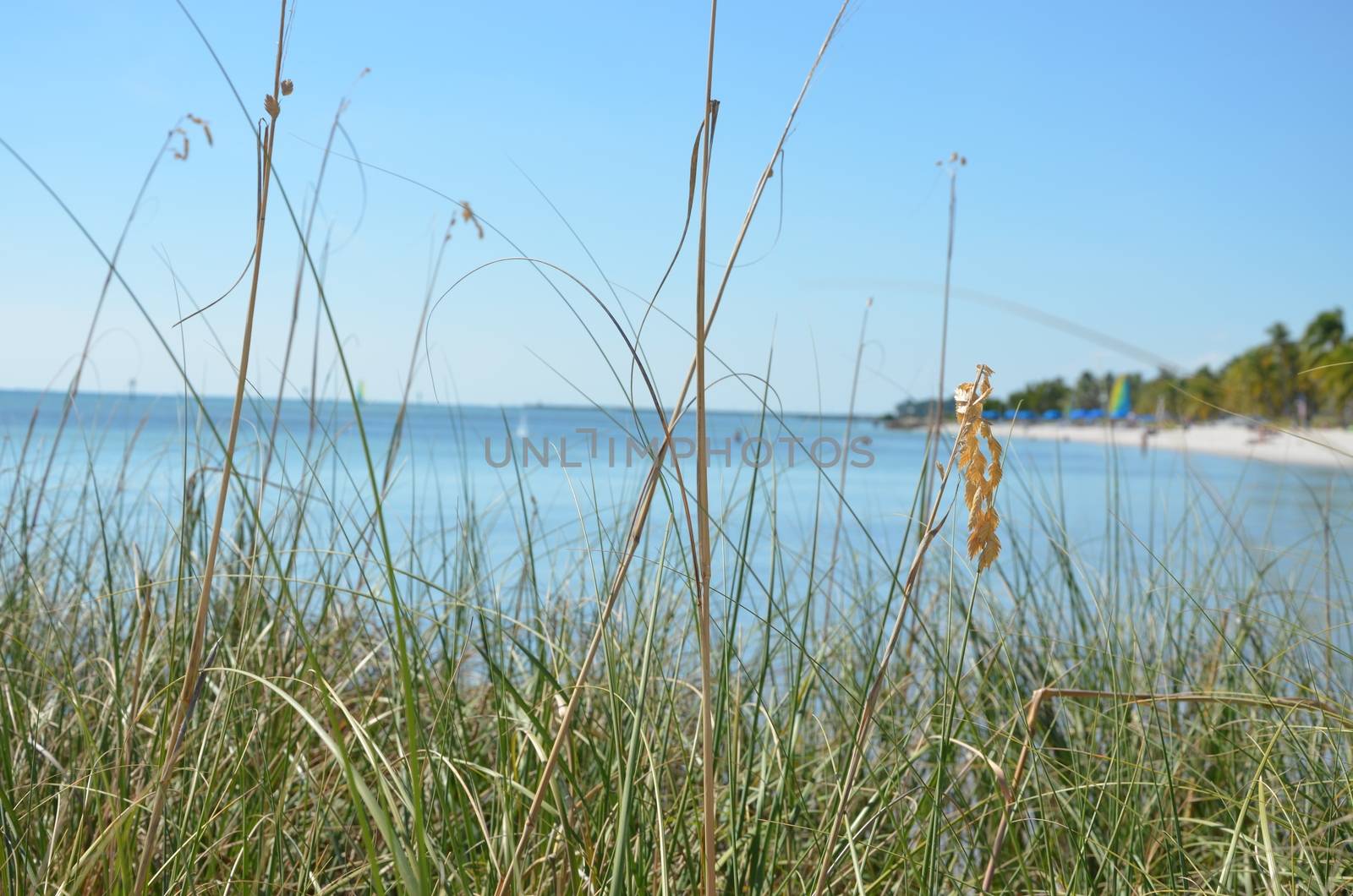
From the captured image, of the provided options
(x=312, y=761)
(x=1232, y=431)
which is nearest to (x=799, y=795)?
(x=312, y=761)

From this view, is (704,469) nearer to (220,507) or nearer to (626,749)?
(220,507)

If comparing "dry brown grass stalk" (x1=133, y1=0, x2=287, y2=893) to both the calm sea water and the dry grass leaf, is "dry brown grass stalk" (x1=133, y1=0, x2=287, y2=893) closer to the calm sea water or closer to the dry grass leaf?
the calm sea water

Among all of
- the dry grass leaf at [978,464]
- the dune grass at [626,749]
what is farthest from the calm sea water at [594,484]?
the dry grass leaf at [978,464]

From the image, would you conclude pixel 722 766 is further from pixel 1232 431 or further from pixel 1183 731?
pixel 1232 431

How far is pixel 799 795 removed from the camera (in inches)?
57.2

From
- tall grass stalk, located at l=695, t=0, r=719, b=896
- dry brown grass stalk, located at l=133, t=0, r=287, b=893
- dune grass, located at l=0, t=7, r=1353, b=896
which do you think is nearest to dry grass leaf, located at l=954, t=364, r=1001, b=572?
dune grass, located at l=0, t=7, r=1353, b=896

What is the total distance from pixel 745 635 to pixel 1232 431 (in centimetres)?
5346

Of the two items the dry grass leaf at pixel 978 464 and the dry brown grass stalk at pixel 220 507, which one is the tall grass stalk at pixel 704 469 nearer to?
the dry grass leaf at pixel 978 464

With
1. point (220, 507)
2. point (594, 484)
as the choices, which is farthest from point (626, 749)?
point (220, 507)

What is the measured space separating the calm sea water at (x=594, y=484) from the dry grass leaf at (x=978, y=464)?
0.23m

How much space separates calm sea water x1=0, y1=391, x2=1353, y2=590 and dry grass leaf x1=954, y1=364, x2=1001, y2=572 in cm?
23

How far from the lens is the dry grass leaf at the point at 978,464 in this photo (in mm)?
769

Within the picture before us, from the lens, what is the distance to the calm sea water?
163 centimetres

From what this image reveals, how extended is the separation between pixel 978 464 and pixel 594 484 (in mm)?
665
